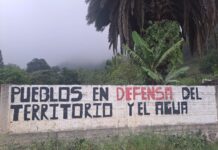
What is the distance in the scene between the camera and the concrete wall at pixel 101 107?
28.0 ft

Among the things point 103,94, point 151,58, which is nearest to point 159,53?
point 151,58

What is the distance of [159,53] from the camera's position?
13227 millimetres

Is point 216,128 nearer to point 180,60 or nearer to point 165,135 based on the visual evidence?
point 165,135

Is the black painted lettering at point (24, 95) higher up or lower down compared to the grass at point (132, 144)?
higher up

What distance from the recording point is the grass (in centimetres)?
842

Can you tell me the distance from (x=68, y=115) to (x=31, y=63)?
6846 centimetres

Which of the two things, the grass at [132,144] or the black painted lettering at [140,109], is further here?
the black painted lettering at [140,109]

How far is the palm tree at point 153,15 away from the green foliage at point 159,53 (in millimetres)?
705

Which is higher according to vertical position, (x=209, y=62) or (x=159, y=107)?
(x=209, y=62)

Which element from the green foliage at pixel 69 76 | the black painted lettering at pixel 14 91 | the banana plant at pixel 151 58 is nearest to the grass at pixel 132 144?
the black painted lettering at pixel 14 91

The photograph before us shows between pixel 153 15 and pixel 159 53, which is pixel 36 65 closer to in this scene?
pixel 153 15

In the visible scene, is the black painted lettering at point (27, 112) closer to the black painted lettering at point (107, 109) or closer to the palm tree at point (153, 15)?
the black painted lettering at point (107, 109)

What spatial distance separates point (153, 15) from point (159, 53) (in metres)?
2.64

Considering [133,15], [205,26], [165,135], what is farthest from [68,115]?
[205,26]
